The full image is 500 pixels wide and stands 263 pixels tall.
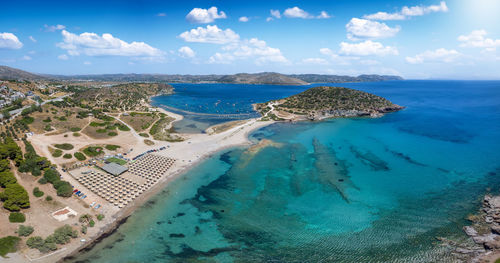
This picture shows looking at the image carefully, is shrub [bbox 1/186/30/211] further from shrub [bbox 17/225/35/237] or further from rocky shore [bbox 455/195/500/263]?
rocky shore [bbox 455/195/500/263]

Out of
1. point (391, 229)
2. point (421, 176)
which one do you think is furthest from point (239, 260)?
point (421, 176)

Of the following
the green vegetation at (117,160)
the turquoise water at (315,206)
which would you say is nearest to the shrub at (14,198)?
the turquoise water at (315,206)

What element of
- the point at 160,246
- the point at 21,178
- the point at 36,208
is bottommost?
the point at 160,246

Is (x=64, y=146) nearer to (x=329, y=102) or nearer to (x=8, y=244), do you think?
(x=8, y=244)

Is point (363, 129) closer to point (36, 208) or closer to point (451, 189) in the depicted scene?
point (451, 189)

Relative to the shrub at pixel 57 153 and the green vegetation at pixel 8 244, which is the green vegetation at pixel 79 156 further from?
the green vegetation at pixel 8 244

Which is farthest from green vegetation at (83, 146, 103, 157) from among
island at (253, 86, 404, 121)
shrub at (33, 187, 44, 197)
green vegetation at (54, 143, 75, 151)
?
island at (253, 86, 404, 121)
